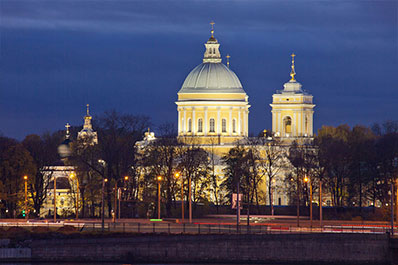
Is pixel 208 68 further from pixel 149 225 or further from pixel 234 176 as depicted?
pixel 149 225

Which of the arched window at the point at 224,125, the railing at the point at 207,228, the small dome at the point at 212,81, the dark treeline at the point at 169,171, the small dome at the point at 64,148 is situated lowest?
the railing at the point at 207,228

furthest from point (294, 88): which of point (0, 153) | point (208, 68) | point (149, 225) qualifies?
point (149, 225)

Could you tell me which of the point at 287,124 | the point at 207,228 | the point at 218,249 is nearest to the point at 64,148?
the point at 287,124

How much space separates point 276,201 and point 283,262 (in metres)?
69.7

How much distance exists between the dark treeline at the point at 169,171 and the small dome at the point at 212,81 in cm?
2306

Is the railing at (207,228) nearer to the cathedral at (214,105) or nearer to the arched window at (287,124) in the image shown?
the cathedral at (214,105)

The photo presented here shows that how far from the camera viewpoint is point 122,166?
12950 centimetres

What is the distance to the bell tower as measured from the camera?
560ft

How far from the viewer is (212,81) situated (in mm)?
166625

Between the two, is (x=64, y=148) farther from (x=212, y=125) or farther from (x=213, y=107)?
(x=213, y=107)

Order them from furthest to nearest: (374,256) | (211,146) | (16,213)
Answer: (211,146) < (16,213) < (374,256)

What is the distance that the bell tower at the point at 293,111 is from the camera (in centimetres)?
17075

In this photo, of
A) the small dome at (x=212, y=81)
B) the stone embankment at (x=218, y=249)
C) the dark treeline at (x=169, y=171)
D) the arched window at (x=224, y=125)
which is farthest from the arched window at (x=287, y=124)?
the stone embankment at (x=218, y=249)

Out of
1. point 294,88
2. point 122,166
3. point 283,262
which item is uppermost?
point 294,88
